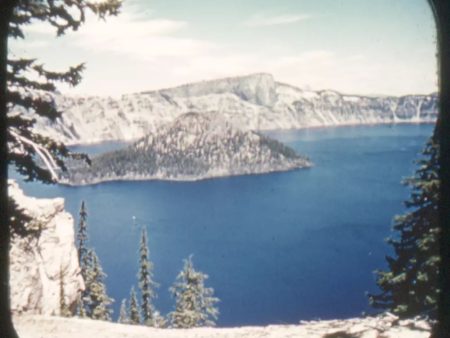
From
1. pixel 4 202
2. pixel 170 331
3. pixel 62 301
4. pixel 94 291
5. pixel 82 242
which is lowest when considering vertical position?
pixel 94 291

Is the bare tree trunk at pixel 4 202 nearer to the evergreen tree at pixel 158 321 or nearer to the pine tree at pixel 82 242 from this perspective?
the pine tree at pixel 82 242

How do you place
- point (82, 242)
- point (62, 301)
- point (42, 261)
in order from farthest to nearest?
point (82, 242)
point (62, 301)
point (42, 261)

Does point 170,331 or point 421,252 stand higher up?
point 421,252

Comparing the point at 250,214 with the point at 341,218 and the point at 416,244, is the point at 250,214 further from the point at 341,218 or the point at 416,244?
the point at 416,244

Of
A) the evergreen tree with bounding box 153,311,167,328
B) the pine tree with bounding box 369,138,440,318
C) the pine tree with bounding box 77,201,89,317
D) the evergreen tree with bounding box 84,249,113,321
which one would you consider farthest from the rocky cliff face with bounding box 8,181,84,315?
the evergreen tree with bounding box 153,311,167,328

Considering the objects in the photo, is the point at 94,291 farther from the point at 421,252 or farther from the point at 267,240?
the point at 267,240

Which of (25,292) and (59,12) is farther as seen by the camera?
(25,292)

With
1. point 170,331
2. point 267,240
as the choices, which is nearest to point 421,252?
point 170,331

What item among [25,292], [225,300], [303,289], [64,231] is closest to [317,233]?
[303,289]

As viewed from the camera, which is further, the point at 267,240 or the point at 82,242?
the point at 267,240
